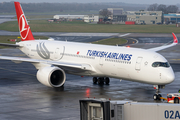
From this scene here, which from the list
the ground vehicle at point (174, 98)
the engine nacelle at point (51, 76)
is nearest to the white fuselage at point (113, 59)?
the ground vehicle at point (174, 98)

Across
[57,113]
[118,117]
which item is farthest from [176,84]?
[118,117]

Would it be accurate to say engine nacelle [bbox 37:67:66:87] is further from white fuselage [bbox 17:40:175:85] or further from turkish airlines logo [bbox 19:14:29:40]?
turkish airlines logo [bbox 19:14:29:40]

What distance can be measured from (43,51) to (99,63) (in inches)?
379

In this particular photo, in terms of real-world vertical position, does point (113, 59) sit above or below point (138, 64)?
above

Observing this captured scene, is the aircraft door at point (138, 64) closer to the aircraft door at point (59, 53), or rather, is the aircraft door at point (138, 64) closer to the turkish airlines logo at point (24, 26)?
the aircraft door at point (59, 53)

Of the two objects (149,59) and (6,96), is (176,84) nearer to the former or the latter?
(149,59)

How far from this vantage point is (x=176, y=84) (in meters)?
36.6

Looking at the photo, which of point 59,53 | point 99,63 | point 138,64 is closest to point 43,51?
point 59,53

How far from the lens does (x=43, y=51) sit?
133ft

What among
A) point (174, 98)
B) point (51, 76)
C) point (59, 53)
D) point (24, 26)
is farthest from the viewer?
point (24, 26)

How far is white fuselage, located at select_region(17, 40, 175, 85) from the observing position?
2928 cm

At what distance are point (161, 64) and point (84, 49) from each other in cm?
965

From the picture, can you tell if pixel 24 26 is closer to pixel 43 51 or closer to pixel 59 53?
pixel 43 51

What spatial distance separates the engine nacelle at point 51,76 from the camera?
32.8 metres
